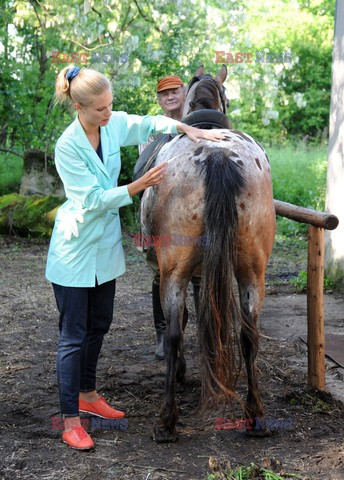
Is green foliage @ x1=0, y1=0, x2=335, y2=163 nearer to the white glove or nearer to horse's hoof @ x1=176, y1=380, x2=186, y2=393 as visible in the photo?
horse's hoof @ x1=176, y1=380, x2=186, y2=393

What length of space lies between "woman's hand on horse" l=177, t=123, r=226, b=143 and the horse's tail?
14 centimetres

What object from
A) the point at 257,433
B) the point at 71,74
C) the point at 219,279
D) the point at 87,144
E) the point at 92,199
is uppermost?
the point at 71,74

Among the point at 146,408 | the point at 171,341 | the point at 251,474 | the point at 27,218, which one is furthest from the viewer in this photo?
the point at 27,218

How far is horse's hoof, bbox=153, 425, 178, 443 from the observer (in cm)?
329

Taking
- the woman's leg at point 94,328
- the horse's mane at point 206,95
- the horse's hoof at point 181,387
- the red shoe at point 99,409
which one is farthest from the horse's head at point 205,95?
the red shoe at point 99,409

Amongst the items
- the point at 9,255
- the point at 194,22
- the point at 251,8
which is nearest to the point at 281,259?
the point at 9,255

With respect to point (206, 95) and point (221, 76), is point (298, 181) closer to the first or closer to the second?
point (221, 76)

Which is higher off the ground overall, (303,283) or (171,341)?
(171,341)

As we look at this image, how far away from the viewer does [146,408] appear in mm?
3807

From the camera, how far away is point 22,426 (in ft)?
11.6

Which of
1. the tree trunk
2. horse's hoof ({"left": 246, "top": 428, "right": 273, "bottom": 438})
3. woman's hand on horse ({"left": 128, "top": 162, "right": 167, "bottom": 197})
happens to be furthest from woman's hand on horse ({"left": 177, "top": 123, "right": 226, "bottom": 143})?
the tree trunk

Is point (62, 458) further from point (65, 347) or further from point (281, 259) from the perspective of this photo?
point (281, 259)

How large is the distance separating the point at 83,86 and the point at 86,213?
1.99 ft

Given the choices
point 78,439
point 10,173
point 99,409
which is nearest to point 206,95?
point 99,409
